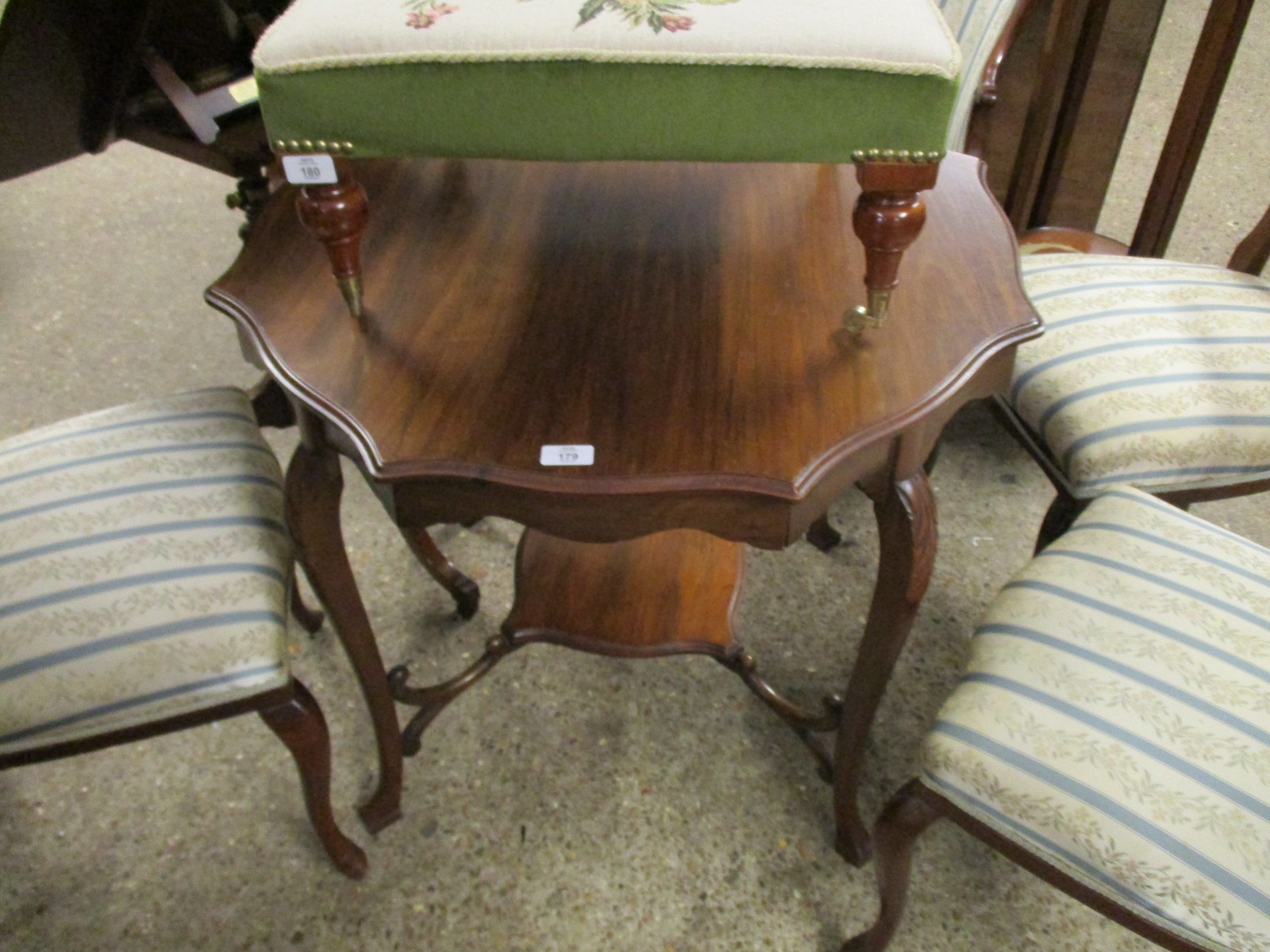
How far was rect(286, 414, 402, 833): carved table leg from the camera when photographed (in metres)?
0.70

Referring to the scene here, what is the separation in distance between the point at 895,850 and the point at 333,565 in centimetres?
53

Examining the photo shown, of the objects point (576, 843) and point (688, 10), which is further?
point (576, 843)

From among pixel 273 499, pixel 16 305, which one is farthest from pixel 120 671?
pixel 16 305

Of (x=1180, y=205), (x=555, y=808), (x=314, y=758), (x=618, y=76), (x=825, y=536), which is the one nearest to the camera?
(x=618, y=76)

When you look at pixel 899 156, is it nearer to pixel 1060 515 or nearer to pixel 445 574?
pixel 1060 515

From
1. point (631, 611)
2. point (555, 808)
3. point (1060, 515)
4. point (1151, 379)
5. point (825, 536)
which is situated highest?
point (1151, 379)

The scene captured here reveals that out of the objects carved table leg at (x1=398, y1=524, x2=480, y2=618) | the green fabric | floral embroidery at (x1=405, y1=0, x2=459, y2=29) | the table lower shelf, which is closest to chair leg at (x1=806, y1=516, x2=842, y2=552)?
the table lower shelf

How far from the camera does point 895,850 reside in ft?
2.50

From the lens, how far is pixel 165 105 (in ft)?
3.92

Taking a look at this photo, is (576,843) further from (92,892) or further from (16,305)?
(16,305)

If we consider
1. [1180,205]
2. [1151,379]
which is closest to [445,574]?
[1151,379]

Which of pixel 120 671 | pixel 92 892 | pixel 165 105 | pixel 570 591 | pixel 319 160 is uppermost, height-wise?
pixel 319 160

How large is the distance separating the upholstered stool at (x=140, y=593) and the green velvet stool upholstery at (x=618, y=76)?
35cm

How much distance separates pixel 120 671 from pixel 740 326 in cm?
55
